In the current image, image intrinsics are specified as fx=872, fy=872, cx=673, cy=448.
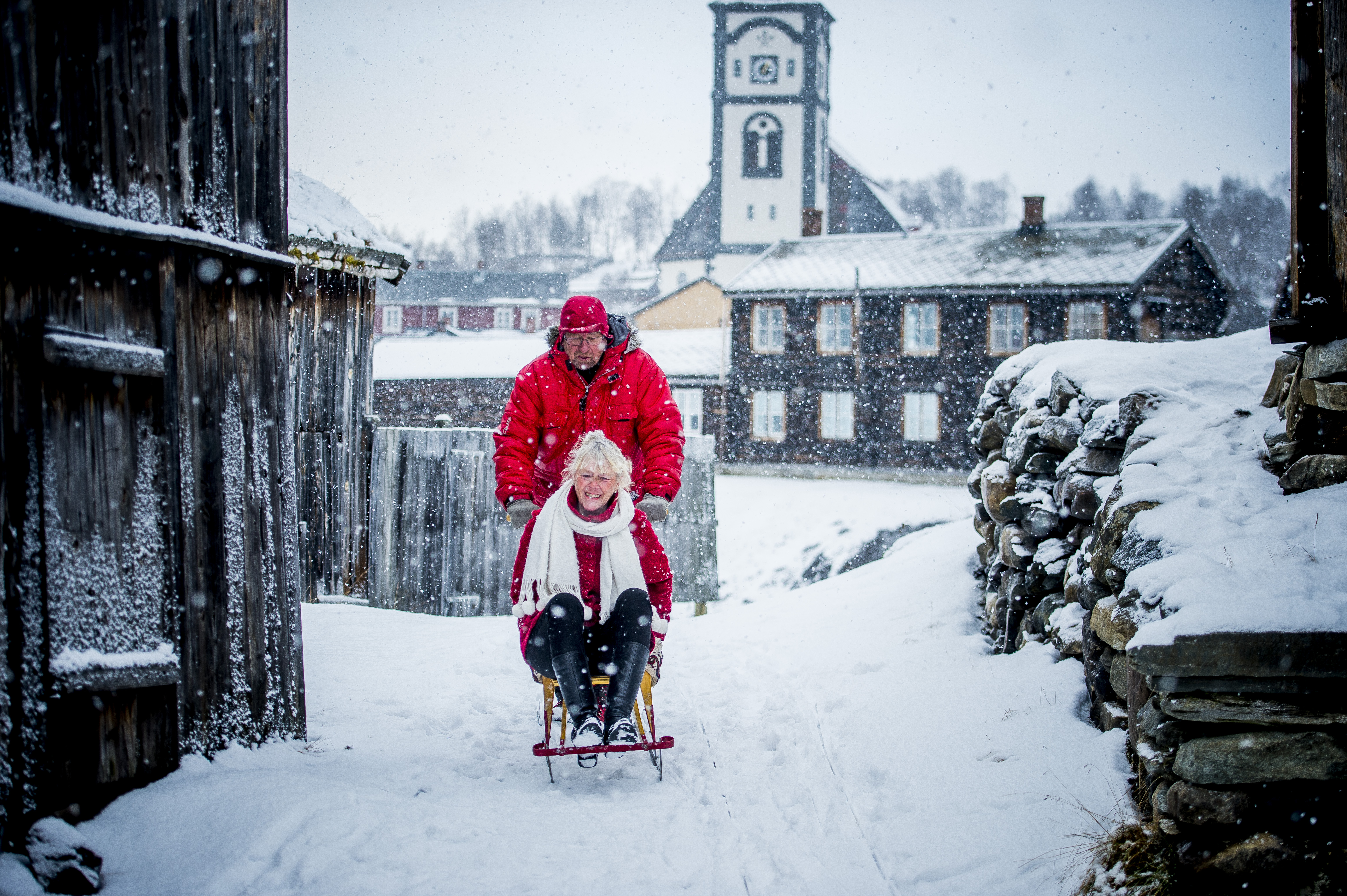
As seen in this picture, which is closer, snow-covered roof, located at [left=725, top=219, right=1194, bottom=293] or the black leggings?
the black leggings

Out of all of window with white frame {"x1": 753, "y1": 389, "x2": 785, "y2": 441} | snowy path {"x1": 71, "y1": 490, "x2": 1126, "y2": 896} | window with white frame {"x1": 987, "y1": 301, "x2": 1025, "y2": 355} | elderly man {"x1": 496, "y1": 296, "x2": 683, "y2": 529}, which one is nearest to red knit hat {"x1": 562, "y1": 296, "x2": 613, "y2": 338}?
elderly man {"x1": 496, "y1": 296, "x2": 683, "y2": 529}

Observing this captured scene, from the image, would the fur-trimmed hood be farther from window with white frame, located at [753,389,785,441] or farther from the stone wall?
window with white frame, located at [753,389,785,441]

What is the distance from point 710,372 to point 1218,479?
2550 centimetres

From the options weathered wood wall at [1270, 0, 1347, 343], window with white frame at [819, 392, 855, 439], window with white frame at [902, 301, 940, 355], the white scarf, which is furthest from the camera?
window with white frame at [819, 392, 855, 439]

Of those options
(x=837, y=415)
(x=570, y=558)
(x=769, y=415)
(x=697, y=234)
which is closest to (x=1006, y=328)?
(x=837, y=415)

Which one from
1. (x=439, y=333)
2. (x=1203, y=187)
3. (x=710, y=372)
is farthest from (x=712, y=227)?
(x=1203, y=187)

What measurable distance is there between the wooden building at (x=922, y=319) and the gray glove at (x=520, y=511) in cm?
2297

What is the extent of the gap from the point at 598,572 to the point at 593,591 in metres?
0.09

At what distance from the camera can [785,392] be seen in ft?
92.4

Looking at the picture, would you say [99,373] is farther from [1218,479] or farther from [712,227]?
[712,227]

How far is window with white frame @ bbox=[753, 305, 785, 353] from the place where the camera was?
2817 cm

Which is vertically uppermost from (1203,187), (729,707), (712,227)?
(1203,187)

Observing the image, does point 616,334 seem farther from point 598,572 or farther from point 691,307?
point 691,307

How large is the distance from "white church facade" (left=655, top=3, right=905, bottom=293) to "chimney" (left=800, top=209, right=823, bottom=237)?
1303 cm
